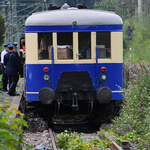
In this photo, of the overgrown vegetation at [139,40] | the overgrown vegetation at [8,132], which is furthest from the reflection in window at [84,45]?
the overgrown vegetation at [139,40]

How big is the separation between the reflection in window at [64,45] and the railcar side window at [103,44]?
1.99ft

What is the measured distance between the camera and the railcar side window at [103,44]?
1089cm

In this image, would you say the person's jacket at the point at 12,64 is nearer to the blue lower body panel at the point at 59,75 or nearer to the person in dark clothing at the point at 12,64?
the person in dark clothing at the point at 12,64

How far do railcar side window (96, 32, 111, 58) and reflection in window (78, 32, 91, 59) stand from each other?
0.65 ft

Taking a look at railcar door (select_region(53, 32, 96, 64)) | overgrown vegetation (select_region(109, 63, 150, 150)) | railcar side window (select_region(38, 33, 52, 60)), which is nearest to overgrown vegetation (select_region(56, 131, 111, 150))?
overgrown vegetation (select_region(109, 63, 150, 150))

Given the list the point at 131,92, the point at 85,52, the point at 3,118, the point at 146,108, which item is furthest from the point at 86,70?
the point at 3,118

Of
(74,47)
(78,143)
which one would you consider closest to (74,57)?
(74,47)

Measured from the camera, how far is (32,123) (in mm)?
11016

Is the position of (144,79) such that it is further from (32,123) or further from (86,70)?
(32,123)

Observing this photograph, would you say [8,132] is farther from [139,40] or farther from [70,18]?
[139,40]

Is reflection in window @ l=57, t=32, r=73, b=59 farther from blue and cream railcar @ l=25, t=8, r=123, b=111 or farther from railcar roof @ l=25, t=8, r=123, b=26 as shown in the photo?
railcar roof @ l=25, t=8, r=123, b=26

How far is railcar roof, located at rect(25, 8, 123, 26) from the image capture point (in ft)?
35.5

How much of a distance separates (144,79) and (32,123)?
2.73 m

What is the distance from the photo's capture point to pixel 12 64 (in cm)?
1325
